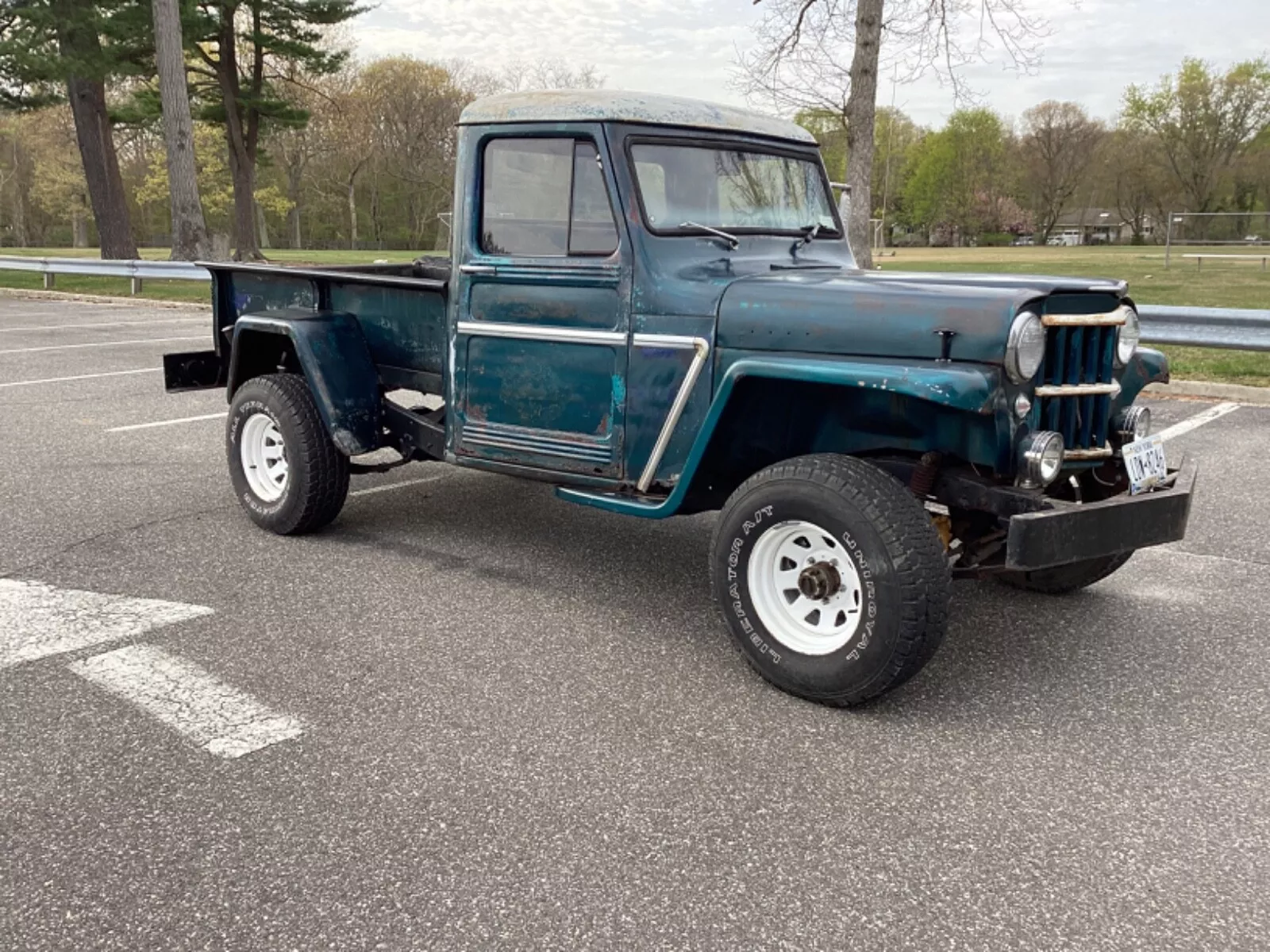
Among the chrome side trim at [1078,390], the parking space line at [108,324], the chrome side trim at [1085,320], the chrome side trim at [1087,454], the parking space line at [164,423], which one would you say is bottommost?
the parking space line at [164,423]

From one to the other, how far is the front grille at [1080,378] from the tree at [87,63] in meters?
22.7

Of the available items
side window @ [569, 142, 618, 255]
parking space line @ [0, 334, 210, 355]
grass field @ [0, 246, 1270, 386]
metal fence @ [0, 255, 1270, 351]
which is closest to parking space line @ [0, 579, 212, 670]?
side window @ [569, 142, 618, 255]

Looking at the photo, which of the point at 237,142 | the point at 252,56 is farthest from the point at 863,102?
the point at 252,56

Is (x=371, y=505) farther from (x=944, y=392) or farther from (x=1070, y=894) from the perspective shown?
(x=1070, y=894)

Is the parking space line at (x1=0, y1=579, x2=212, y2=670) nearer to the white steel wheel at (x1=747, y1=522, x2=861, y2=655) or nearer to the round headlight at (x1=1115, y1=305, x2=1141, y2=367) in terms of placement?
the white steel wheel at (x1=747, y1=522, x2=861, y2=655)

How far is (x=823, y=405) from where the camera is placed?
368 centimetres

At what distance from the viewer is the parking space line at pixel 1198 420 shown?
7258mm

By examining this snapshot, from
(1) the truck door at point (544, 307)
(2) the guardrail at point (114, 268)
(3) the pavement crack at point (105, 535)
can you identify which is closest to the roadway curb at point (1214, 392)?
(1) the truck door at point (544, 307)

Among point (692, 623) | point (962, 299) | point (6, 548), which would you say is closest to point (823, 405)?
point (962, 299)

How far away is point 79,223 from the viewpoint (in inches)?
2633

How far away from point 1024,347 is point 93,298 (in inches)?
754

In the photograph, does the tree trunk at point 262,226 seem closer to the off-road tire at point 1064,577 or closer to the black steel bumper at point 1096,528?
the off-road tire at point 1064,577

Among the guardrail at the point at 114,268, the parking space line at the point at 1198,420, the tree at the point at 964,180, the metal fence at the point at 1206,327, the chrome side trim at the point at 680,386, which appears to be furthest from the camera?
the tree at the point at 964,180

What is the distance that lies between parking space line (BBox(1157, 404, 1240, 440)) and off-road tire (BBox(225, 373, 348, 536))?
534 cm
